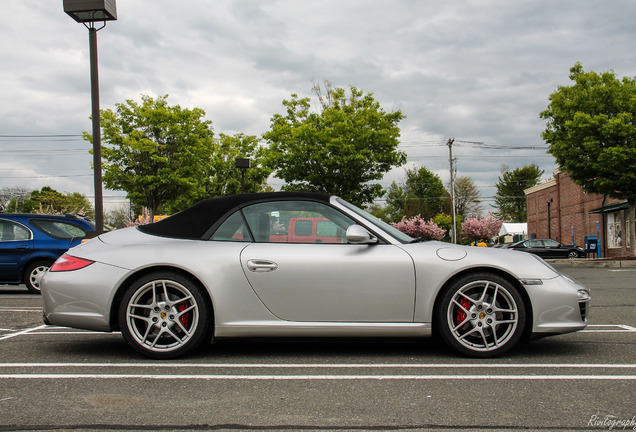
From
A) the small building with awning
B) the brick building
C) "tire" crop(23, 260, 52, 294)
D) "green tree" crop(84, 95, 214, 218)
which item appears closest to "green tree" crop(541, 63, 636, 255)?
the brick building

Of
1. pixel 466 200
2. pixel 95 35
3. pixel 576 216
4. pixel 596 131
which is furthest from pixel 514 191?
pixel 95 35

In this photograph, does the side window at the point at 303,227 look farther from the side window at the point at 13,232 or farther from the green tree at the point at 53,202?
the green tree at the point at 53,202

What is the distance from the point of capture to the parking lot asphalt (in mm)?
3082

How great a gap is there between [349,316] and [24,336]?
10.8ft

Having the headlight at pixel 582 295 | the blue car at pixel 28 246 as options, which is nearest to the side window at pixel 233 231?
the headlight at pixel 582 295

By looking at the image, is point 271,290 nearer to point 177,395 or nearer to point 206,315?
point 206,315

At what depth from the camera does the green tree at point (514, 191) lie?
93625 mm

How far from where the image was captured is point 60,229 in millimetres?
11375

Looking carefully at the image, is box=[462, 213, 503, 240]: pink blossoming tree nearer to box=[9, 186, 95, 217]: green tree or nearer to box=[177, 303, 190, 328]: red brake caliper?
box=[9, 186, 95, 217]: green tree

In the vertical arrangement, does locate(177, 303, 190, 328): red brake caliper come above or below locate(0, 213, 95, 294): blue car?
below

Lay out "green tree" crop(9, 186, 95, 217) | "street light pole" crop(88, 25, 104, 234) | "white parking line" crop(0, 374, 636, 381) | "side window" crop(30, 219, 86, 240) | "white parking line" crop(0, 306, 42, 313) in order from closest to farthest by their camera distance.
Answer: "white parking line" crop(0, 374, 636, 381), "white parking line" crop(0, 306, 42, 313), "side window" crop(30, 219, 86, 240), "street light pole" crop(88, 25, 104, 234), "green tree" crop(9, 186, 95, 217)

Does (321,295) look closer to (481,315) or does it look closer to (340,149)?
(481,315)

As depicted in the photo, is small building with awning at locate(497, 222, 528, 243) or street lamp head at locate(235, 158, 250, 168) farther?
small building with awning at locate(497, 222, 528, 243)

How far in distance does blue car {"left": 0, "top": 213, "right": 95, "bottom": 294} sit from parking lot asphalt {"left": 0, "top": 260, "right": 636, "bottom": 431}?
5.96 metres
